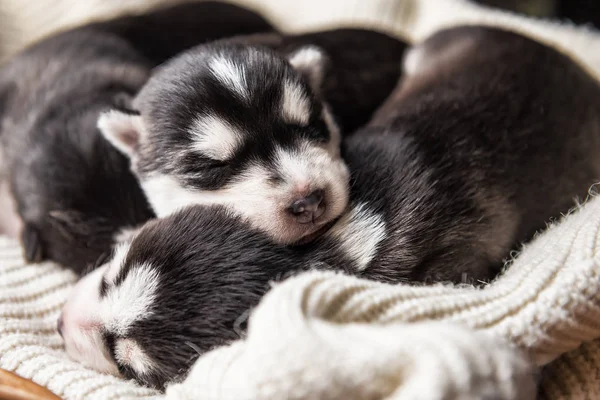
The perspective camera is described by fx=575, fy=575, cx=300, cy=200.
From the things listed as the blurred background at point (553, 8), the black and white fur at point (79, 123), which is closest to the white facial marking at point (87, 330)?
the black and white fur at point (79, 123)

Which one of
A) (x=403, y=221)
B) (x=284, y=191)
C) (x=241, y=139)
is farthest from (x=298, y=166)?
(x=403, y=221)

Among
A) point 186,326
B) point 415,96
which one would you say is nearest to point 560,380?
point 186,326

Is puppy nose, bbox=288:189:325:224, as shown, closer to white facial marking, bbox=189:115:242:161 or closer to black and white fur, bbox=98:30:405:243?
black and white fur, bbox=98:30:405:243

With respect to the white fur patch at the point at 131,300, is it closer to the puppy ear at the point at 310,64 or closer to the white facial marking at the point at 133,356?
the white facial marking at the point at 133,356

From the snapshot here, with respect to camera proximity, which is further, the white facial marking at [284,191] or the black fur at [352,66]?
the black fur at [352,66]

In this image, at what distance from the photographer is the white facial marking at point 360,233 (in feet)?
5.79

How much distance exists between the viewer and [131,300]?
5.34ft

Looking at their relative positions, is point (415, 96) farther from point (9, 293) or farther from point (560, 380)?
point (9, 293)

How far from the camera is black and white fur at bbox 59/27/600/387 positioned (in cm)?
161

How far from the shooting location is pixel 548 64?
7.89 feet

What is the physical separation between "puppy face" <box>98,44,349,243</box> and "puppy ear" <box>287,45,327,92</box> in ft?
0.28

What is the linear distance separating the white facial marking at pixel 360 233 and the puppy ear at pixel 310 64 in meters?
0.63

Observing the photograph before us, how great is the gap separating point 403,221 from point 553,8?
10.3ft

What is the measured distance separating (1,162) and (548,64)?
2657 millimetres
